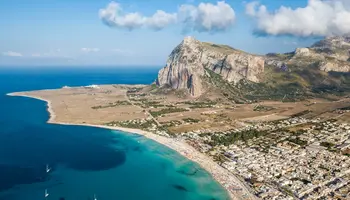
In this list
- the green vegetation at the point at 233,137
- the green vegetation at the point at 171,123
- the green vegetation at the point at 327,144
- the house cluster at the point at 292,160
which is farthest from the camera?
the green vegetation at the point at 171,123

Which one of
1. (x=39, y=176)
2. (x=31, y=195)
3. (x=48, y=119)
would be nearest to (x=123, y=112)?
(x=48, y=119)

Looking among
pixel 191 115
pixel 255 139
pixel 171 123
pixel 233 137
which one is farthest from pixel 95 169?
pixel 191 115

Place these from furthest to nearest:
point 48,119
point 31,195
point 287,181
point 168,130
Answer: point 48,119 < point 168,130 < point 287,181 < point 31,195

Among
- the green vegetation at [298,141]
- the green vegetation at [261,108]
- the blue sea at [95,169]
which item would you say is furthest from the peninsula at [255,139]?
the blue sea at [95,169]

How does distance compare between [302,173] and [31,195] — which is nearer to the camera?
[31,195]

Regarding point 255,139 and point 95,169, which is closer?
point 95,169

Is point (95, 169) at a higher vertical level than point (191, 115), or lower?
lower

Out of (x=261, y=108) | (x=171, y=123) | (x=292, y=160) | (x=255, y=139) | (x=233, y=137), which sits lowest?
(x=292, y=160)

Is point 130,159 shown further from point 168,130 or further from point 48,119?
point 48,119

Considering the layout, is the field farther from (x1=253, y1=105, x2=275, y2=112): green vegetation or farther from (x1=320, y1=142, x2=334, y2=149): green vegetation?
(x1=320, y1=142, x2=334, y2=149): green vegetation

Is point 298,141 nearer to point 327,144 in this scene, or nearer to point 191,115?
point 327,144

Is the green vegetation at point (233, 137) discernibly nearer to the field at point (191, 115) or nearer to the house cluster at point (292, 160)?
the house cluster at point (292, 160)
